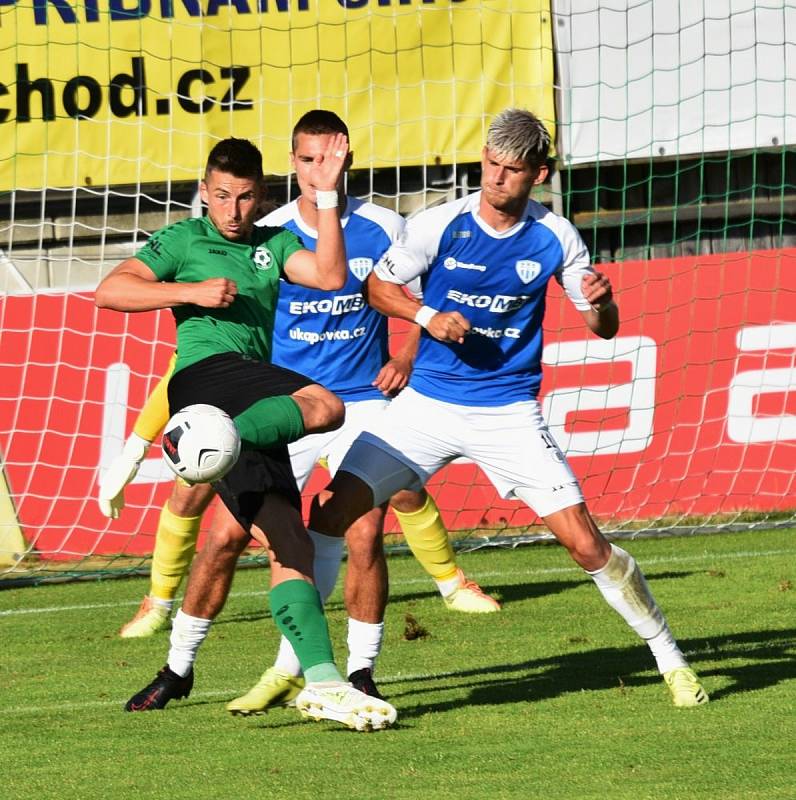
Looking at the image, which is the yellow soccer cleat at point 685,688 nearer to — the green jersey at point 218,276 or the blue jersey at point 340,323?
the green jersey at point 218,276

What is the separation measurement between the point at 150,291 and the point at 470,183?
298 inches

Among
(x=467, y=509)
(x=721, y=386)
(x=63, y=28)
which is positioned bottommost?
(x=467, y=509)

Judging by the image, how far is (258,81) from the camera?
11.8 meters

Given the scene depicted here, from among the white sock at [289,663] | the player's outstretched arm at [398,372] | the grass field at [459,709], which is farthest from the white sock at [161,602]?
the white sock at [289,663]

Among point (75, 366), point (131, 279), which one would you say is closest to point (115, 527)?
point (75, 366)

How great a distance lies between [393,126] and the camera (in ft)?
38.9

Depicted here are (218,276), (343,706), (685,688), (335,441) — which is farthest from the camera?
(335,441)

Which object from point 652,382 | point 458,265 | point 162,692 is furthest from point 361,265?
point 652,382

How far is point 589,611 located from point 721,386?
3.54m

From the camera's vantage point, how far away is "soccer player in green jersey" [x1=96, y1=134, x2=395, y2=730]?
5.22 meters

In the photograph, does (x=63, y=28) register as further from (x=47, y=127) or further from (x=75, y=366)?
(x=75, y=366)

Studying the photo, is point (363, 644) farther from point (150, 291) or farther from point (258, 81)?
point (258, 81)

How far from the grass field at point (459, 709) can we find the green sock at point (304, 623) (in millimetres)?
275

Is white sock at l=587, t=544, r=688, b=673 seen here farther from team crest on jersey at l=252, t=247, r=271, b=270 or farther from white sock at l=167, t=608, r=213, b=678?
team crest on jersey at l=252, t=247, r=271, b=270
